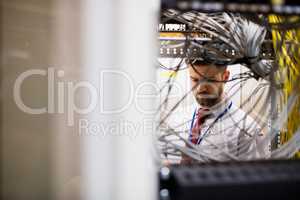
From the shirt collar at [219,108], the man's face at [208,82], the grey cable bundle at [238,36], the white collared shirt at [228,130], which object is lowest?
the white collared shirt at [228,130]

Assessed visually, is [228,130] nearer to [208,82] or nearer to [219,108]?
[219,108]

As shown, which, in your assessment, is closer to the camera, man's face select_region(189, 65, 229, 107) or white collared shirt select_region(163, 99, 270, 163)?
white collared shirt select_region(163, 99, 270, 163)

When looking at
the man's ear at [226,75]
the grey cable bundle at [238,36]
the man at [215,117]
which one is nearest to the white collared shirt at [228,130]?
the man at [215,117]

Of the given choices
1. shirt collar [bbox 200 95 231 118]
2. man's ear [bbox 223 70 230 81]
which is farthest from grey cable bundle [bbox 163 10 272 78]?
shirt collar [bbox 200 95 231 118]

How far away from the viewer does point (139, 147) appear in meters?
0.61

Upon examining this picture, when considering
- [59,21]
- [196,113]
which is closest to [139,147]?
[59,21]

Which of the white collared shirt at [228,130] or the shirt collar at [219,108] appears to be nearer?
the white collared shirt at [228,130]

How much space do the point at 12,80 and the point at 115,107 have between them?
0.98 ft

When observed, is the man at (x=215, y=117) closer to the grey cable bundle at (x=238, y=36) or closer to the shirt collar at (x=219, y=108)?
the shirt collar at (x=219, y=108)

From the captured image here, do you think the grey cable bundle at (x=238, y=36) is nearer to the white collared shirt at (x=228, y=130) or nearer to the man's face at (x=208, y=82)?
the man's face at (x=208, y=82)

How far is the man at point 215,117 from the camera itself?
130cm

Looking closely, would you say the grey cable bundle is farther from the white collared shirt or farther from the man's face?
the white collared shirt

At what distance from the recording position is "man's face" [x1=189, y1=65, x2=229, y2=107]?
136 centimetres

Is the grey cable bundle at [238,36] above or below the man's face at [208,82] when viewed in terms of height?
above
